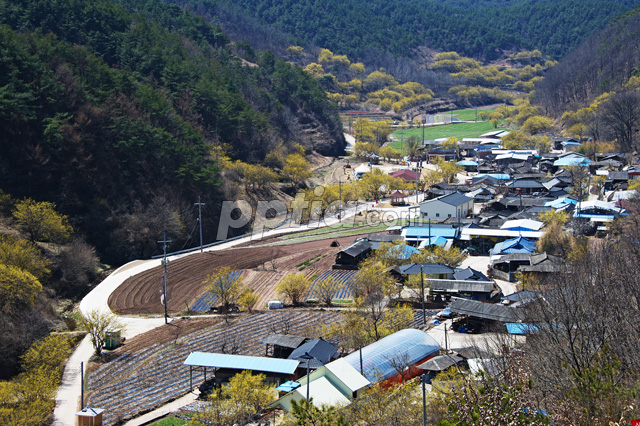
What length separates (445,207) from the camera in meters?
53.3

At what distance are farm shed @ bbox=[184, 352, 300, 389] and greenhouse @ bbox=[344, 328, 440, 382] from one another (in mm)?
2493

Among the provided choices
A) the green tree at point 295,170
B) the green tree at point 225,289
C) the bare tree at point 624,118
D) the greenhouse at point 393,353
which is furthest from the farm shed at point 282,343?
the bare tree at point 624,118

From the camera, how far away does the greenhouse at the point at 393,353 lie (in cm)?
2306

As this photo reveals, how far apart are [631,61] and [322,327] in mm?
99830

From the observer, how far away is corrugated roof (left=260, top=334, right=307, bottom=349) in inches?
1049

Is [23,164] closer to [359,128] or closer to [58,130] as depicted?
[58,130]

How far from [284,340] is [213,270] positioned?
1575cm

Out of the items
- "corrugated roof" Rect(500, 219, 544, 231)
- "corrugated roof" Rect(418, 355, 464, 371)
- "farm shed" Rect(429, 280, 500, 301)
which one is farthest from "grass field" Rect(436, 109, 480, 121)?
"corrugated roof" Rect(418, 355, 464, 371)

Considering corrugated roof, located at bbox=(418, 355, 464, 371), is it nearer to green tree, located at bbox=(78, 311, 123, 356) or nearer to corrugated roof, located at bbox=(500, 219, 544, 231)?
green tree, located at bbox=(78, 311, 123, 356)

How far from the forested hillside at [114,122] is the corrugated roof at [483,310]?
26894mm

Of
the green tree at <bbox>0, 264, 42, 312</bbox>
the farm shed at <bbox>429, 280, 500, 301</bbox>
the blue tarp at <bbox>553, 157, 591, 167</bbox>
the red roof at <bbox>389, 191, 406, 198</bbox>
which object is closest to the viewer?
the green tree at <bbox>0, 264, 42, 312</bbox>

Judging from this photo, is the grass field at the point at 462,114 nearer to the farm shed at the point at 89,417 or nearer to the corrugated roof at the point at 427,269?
the corrugated roof at the point at 427,269

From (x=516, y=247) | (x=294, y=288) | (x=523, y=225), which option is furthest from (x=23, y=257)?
(x=523, y=225)

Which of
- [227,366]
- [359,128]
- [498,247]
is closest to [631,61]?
[359,128]
